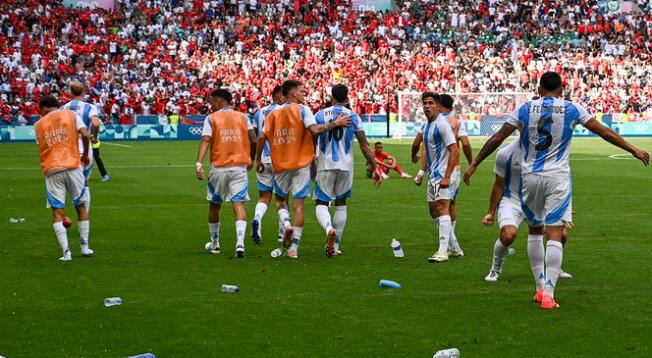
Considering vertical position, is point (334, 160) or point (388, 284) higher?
point (334, 160)

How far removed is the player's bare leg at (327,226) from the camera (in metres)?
10.6

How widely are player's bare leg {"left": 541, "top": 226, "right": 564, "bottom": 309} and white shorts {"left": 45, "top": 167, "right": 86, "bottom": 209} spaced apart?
5.82 meters

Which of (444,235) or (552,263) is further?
(444,235)

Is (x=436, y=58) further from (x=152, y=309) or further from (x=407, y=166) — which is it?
(x=152, y=309)

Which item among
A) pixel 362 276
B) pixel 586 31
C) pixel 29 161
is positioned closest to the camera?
pixel 362 276

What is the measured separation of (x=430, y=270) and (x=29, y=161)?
23291 mm

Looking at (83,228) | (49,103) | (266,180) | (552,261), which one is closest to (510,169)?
(552,261)

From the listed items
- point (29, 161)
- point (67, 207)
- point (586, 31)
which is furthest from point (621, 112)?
point (67, 207)

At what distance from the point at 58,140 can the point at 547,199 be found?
5.96 meters

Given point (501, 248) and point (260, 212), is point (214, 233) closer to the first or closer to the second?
point (260, 212)

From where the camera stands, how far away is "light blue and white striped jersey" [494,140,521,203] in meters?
8.52

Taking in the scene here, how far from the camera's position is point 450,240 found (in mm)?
10922

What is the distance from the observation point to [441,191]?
421 inches

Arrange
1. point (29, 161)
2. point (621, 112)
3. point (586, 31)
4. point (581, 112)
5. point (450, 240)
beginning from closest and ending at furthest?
1. point (581, 112)
2. point (450, 240)
3. point (29, 161)
4. point (621, 112)
5. point (586, 31)
